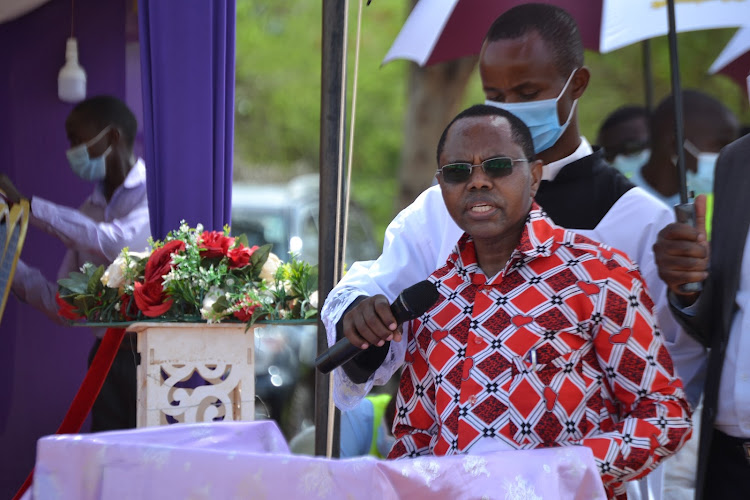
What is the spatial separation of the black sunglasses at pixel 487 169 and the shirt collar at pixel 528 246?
15 cm

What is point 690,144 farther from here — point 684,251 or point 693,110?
point 684,251

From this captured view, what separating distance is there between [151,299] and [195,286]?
178 mm

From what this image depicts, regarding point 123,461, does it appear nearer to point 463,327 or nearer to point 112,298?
point 463,327

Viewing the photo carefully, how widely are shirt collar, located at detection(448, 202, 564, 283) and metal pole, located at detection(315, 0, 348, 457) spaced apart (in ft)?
2.75

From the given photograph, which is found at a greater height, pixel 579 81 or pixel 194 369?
pixel 579 81

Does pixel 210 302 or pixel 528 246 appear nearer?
pixel 528 246

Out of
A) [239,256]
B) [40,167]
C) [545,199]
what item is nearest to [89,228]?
[40,167]

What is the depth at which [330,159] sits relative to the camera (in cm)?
368

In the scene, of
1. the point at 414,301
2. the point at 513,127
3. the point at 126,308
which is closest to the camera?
the point at 414,301

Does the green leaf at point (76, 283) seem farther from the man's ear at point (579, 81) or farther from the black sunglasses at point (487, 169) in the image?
the man's ear at point (579, 81)

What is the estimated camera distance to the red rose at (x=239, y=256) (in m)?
4.22

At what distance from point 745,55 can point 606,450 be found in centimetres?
623

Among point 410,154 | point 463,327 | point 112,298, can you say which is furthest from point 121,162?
point 410,154

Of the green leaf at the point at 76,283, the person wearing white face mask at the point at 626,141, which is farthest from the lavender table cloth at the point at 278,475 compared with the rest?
the person wearing white face mask at the point at 626,141
